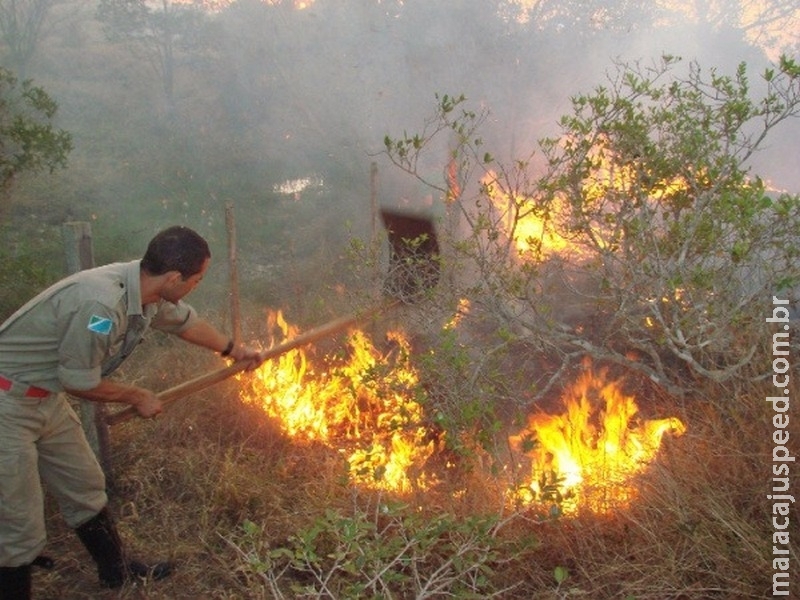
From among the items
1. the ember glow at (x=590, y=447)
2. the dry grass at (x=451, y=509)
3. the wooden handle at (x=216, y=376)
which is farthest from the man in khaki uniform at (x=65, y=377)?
the ember glow at (x=590, y=447)

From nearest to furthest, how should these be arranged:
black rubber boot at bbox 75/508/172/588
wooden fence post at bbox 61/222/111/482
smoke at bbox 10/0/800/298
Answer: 1. black rubber boot at bbox 75/508/172/588
2. wooden fence post at bbox 61/222/111/482
3. smoke at bbox 10/0/800/298

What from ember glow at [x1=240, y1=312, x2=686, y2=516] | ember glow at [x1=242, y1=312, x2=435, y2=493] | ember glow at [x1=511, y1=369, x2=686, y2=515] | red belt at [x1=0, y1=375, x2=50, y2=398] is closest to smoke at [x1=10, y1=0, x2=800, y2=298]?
ember glow at [x1=242, y1=312, x2=435, y2=493]

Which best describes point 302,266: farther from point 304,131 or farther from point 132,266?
point 132,266

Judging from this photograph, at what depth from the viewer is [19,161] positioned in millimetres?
5824

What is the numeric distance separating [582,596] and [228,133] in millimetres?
11518

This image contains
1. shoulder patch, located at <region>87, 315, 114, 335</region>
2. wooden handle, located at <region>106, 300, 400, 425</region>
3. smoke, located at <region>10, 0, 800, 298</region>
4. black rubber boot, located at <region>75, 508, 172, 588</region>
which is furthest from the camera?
smoke, located at <region>10, 0, 800, 298</region>

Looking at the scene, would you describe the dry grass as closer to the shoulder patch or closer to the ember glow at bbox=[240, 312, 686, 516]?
the ember glow at bbox=[240, 312, 686, 516]

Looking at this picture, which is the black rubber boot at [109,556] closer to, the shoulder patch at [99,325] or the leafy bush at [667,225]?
the shoulder patch at [99,325]

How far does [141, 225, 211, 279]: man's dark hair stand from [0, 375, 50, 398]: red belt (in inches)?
29.2

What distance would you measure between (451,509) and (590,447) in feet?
3.99

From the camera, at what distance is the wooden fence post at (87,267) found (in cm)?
370

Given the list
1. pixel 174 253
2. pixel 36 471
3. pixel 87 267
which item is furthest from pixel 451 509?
pixel 87 267

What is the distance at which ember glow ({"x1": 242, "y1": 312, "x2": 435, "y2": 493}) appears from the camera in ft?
13.3

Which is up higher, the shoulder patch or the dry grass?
the shoulder patch
